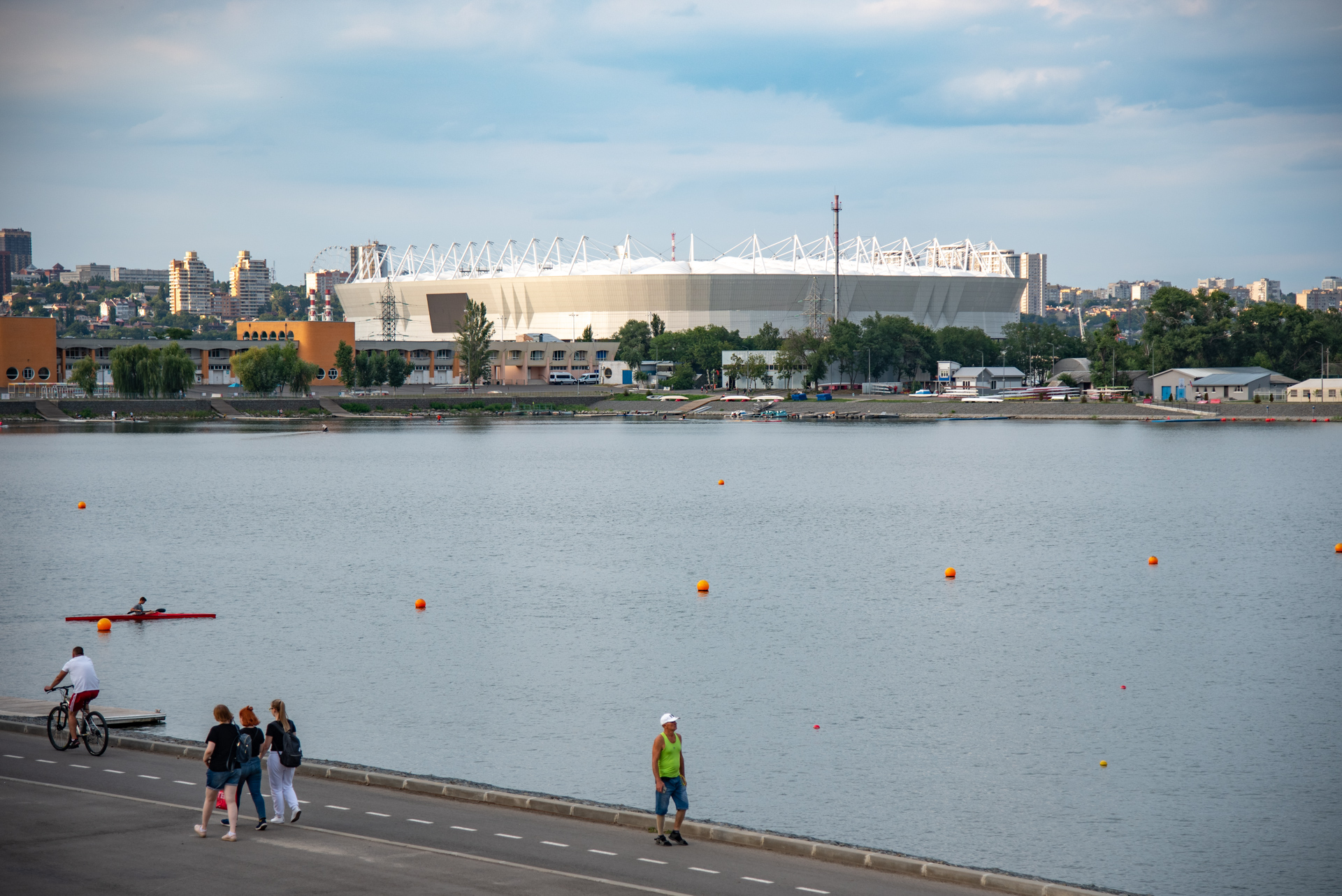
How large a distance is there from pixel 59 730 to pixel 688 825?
27.3 ft

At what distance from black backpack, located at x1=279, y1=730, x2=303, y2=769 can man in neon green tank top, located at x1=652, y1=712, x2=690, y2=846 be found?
12.1 feet

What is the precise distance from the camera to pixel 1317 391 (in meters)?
117

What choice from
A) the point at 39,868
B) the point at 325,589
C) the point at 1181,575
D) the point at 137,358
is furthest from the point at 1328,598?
the point at 137,358

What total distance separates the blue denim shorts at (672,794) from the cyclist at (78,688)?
756 cm

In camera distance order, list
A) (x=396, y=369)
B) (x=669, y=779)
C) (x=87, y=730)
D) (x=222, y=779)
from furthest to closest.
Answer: (x=396, y=369), (x=87, y=730), (x=669, y=779), (x=222, y=779)

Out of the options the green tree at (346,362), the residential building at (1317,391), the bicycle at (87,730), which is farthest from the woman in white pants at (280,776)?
the green tree at (346,362)

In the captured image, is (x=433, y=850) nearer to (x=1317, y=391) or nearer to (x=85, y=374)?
(x=1317, y=391)

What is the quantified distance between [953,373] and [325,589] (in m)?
121

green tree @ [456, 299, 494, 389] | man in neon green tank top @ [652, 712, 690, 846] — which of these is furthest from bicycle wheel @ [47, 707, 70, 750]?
green tree @ [456, 299, 494, 389]

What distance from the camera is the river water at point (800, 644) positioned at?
57.6ft

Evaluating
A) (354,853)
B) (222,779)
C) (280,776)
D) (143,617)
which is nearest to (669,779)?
(354,853)

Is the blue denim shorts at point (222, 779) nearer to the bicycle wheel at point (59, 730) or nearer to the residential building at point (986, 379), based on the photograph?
the bicycle wheel at point (59, 730)

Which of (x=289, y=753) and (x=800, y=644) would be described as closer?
(x=289, y=753)

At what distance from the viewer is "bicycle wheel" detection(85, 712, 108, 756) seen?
1630 centimetres
